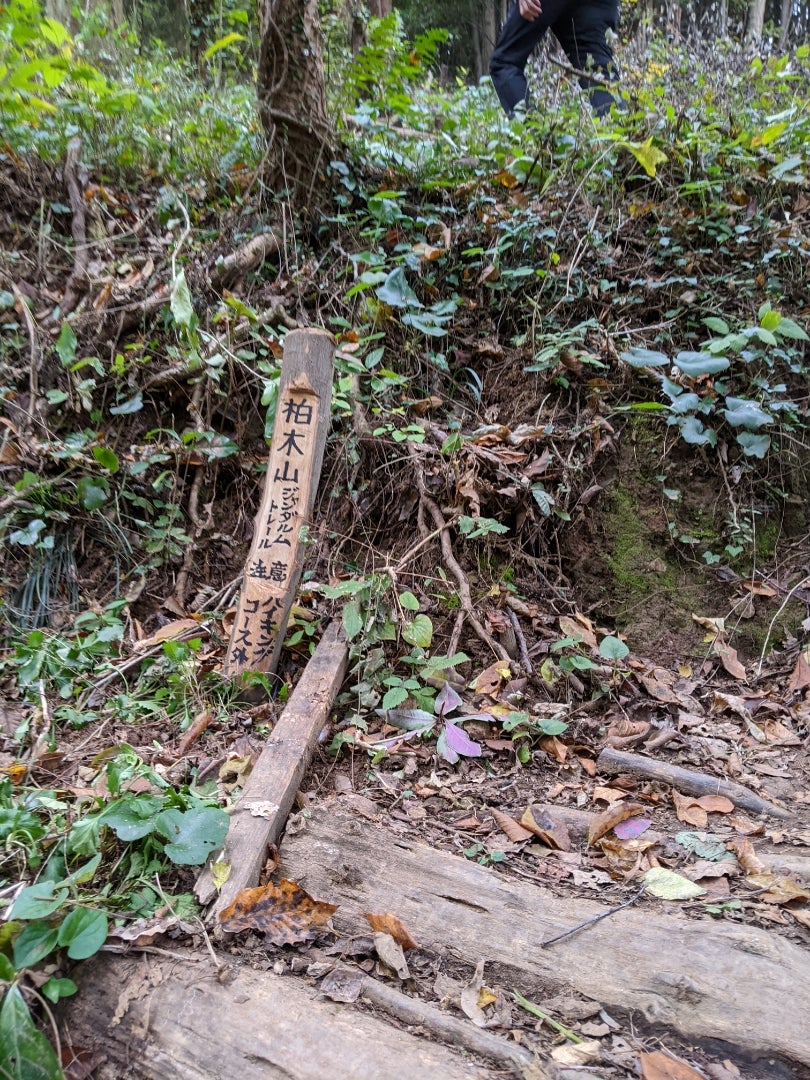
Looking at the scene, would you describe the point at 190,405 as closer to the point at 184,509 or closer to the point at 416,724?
the point at 184,509

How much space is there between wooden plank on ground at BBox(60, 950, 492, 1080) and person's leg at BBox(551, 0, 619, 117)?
6154 millimetres

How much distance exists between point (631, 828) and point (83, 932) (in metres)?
1.66

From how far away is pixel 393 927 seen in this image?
1.78 m

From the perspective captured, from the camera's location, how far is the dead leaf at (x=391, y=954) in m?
1.68

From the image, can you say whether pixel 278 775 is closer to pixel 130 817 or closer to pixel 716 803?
pixel 130 817

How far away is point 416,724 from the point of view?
2.60m

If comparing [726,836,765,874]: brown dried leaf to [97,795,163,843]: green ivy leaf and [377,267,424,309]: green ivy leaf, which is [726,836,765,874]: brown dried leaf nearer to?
[97,795,163,843]: green ivy leaf

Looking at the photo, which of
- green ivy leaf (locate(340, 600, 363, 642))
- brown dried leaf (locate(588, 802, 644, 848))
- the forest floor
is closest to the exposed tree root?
the forest floor

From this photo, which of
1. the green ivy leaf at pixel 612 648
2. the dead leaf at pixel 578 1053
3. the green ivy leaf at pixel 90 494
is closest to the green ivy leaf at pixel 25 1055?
the dead leaf at pixel 578 1053

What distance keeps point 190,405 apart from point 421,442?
1.34 m

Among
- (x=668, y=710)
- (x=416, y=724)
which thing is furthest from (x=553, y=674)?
(x=416, y=724)

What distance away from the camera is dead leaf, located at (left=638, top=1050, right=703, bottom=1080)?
1394 mm

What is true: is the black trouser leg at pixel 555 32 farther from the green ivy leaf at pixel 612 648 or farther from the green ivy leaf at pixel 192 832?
the green ivy leaf at pixel 192 832

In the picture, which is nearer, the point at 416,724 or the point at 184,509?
the point at 416,724
